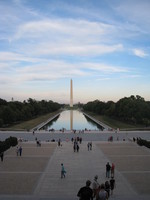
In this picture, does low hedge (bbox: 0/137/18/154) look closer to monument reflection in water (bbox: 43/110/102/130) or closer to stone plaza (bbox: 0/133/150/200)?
stone plaza (bbox: 0/133/150/200)

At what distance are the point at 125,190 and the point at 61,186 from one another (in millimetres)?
2713

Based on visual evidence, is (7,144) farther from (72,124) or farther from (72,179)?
(72,124)

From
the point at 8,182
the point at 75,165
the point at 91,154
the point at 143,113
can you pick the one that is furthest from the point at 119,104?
the point at 8,182

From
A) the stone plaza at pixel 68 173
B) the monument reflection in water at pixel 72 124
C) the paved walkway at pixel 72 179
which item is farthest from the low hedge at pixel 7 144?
the monument reflection in water at pixel 72 124

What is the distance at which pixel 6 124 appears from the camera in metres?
50.0

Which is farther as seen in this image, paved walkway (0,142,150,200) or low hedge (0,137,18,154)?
low hedge (0,137,18,154)

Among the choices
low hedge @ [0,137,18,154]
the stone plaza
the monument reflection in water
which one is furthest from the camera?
the monument reflection in water

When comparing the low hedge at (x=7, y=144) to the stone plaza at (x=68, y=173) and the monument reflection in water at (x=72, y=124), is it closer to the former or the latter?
the stone plaza at (x=68, y=173)

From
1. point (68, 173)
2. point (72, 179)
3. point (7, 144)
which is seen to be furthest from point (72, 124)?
point (72, 179)

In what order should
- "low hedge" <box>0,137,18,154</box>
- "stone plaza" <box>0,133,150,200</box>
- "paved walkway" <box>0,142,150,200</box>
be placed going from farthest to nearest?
"low hedge" <box>0,137,18,154</box>, "stone plaza" <box>0,133,150,200</box>, "paved walkway" <box>0,142,150,200</box>

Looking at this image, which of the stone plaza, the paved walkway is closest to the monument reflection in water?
the stone plaza

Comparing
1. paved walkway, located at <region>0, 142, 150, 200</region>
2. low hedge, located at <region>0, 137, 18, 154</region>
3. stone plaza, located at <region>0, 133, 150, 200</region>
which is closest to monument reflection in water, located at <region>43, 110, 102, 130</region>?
low hedge, located at <region>0, 137, 18, 154</region>

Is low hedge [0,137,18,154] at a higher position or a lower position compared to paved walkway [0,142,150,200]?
higher

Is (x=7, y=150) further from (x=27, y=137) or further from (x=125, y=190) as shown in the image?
(x=125, y=190)
